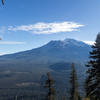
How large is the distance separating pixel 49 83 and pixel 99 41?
1982 centimetres

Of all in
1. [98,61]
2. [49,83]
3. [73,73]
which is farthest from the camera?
[73,73]

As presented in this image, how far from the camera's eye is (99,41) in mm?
16422

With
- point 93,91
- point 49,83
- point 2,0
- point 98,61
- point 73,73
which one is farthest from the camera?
point 73,73

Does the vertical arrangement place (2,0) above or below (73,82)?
above

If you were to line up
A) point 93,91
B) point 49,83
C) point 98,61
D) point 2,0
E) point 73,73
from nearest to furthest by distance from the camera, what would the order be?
point 2,0 < point 98,61 < point 93,91 < point 49,83 < point 73,73

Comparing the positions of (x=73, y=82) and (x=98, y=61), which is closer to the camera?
(x=98, y=61)

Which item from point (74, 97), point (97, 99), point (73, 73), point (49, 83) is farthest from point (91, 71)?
point (74, 97)

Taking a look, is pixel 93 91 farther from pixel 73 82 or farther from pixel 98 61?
pixel 73 82

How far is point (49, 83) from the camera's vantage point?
34.3 meters

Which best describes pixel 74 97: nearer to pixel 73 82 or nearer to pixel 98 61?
pixel 73 82

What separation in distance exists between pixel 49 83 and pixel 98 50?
19657 millimetres

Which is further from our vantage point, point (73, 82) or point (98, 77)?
point (73, 82)

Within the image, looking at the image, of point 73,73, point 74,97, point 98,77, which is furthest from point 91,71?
point 74,97

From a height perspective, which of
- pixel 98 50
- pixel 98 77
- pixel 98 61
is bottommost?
pixel 98 77
